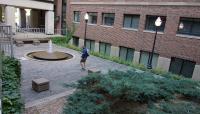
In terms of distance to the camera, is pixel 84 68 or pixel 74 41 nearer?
pixel 84 68

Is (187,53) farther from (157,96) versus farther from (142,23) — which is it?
(157,96)

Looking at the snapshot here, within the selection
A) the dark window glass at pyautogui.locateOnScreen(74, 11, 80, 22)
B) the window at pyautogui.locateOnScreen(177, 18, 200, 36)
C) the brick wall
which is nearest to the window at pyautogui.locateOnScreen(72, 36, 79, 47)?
the dark window glass at pyautogui.locateOnScreen(74, 11, 80, 22)

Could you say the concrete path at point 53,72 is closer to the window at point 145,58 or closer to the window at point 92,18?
the window at point 145,58

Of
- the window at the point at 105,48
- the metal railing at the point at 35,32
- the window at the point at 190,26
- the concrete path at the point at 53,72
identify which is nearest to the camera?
the concrete path at the point at 53,72

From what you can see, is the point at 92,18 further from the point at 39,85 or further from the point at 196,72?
the point at 39,85

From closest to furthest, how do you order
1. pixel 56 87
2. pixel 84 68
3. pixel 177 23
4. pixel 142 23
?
pixel 56 87 < pixel 84 68 < pixel 177 23 < pixel 142 23

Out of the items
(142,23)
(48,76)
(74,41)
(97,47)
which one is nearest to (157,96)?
(48,76)

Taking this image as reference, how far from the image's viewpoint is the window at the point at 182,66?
16641 millimetres

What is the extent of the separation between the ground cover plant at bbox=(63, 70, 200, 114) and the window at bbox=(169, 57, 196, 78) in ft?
33.3

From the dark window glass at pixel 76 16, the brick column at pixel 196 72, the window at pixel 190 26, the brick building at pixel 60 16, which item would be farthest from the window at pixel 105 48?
the brick column at pixel 196 72

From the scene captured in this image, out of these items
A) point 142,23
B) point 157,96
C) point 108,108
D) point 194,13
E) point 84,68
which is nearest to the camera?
point 108,108

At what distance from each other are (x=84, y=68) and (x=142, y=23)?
9155mm

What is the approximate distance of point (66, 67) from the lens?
1377cm

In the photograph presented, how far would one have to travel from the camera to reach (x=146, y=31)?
1930 cm
